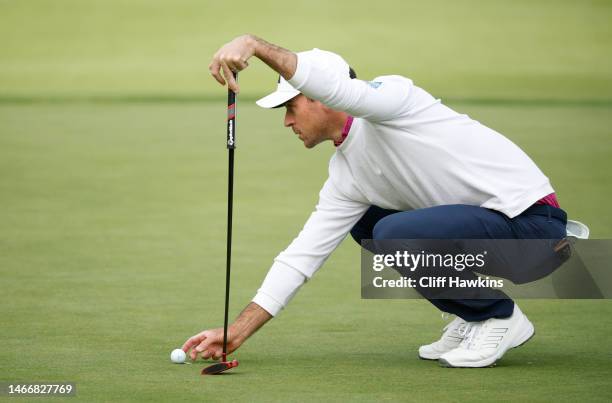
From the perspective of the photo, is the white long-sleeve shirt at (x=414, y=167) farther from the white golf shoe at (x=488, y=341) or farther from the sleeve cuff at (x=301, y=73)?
the white golf shoe at (x=488, y=341)

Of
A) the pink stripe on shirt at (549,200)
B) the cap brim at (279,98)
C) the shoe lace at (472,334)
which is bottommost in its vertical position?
the shoe lace at (472,334)

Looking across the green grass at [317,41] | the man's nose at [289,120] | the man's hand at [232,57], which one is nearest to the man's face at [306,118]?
the man's nose at [289,120]

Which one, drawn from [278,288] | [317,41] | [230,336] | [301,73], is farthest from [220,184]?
[317,41]

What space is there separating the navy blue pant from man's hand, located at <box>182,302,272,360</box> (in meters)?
0.48

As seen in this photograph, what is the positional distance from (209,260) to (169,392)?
8.69 ft

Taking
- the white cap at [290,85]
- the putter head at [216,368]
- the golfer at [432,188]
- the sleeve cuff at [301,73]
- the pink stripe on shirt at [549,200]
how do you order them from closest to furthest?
the sleeve cuff at [301,73]
the white cap at [290,85]
the putter head at [216,368]
the golfer at [432,188]
the pink stripe on shirt at [549,200]

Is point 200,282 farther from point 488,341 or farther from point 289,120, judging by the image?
point 488,341

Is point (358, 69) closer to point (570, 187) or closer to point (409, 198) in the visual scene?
point (570, 187)

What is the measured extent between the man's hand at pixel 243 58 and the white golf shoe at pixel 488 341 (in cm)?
113

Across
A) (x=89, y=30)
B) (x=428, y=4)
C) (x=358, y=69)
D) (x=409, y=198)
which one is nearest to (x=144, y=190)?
(x=409, y=198)

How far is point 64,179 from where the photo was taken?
916cm

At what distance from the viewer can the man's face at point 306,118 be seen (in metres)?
4.32

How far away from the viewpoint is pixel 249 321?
4473 mm

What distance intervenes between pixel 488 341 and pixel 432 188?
54 centimetres
